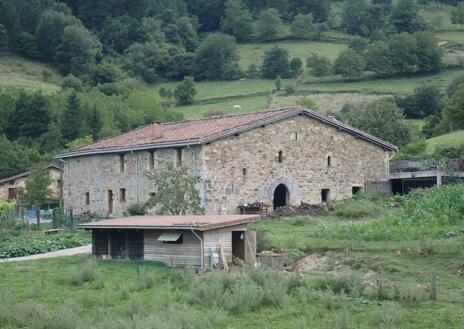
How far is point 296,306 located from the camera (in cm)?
2200

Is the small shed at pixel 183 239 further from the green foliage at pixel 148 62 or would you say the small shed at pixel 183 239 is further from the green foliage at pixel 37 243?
the green foliage at pixel 148 62

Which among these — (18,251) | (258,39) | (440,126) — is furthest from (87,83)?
(18,251)

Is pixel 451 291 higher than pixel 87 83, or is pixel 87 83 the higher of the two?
pixel 87 83

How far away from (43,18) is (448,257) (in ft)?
349

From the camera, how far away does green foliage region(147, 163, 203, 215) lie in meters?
37.5

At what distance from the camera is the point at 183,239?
30.1 m

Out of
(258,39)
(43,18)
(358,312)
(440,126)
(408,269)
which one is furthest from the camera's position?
(258,39)

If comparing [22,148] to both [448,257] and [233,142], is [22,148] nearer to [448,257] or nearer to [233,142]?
[233,142]

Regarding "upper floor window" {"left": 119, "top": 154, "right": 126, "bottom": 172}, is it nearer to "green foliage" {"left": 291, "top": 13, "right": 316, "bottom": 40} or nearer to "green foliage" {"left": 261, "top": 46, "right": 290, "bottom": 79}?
"green foliage" {"left": 261, "top": 46, "right": 290, "bottom": 79}

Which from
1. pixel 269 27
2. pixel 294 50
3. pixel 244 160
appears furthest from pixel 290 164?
pixel 269 27

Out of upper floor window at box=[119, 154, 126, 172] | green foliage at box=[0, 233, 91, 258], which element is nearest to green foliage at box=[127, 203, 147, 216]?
green foliage at box=[0, 233, 91, 258]

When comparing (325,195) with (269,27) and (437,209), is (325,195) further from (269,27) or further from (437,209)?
(269,27)

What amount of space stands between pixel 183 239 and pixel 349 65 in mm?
75791

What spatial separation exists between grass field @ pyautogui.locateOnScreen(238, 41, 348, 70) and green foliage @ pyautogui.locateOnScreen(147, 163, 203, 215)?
7677cm
